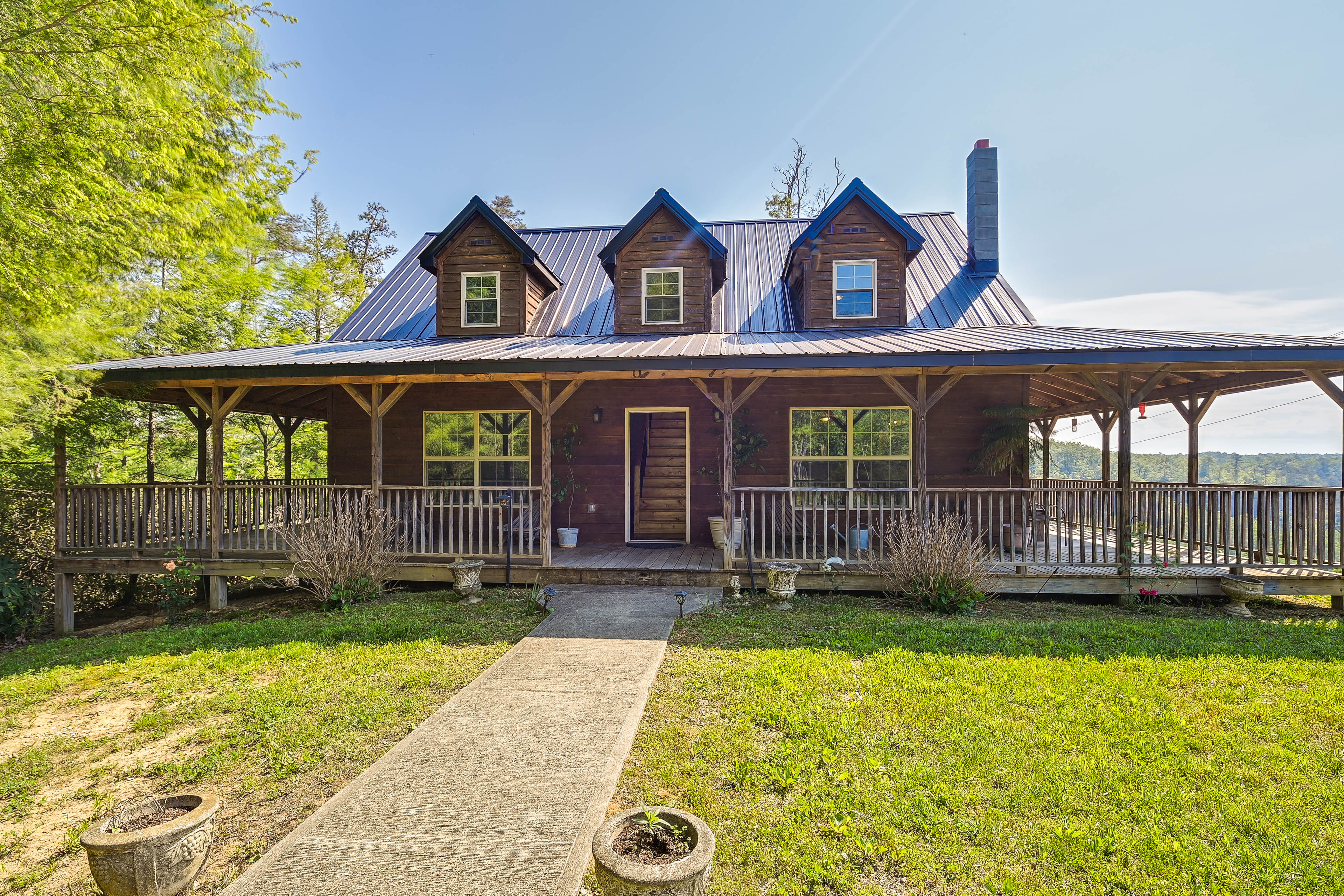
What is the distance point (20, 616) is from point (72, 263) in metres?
5.47

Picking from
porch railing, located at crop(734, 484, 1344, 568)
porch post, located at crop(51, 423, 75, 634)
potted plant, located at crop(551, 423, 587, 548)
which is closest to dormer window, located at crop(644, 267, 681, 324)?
potted plant, located at crop(551, 423, 587, 548)

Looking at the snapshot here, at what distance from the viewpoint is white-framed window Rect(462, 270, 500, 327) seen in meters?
11.0

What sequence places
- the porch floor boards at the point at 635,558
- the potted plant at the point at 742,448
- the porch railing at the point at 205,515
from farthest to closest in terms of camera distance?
the potted plant at the point at 742,448 < the porch railing at the point at 205,515 < the porch floor boards at the point at 635,558

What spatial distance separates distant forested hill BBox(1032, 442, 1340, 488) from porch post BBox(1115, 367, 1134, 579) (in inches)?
2525

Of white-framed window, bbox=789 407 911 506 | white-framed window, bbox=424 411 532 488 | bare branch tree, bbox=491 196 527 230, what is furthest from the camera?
bare branch tree, bbox=491 196 527 230

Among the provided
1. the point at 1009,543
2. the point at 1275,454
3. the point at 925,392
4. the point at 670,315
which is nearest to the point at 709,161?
the point at 670,315

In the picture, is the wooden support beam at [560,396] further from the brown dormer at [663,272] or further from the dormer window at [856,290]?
the dormer window at [856,290]

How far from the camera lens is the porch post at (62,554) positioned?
8.53 meters

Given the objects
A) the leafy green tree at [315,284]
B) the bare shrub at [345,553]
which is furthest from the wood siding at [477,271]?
the leafy green tree at [315,284]

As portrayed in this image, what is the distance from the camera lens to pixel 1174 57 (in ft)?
28.8

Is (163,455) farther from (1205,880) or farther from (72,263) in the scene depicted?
(1205,880)

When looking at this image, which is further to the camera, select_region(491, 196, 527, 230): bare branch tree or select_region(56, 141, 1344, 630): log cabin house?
select_region(491, 196, 527, 230): bare branch tree

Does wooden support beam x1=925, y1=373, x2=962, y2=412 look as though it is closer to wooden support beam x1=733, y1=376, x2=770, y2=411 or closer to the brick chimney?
wooden support beam x1=733, y1=376, x2=770, y2=411

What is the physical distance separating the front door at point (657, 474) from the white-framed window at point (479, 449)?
1952 mm
